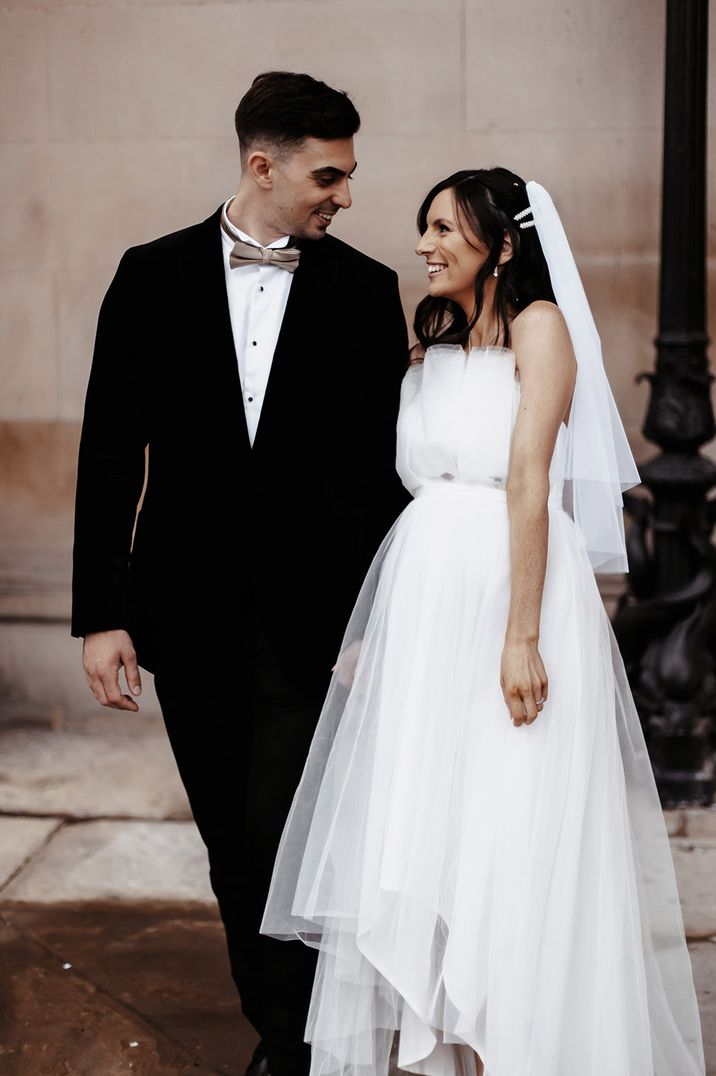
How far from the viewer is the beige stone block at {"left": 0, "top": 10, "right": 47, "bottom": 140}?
5684mm

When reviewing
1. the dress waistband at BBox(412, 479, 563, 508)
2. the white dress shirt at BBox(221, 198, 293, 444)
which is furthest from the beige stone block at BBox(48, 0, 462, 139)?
the dress waistband at BBox(412, 479, 563, 508)

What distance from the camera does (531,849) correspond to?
265cm

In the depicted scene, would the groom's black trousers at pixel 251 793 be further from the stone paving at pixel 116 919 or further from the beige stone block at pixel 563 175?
the beige stone block at pixel 563 175

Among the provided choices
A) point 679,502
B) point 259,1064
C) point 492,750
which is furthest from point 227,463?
point 679,502

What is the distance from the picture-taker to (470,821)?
2680 mm

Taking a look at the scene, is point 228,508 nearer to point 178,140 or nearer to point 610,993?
point 610,993

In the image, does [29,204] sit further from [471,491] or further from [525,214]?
[471,491]

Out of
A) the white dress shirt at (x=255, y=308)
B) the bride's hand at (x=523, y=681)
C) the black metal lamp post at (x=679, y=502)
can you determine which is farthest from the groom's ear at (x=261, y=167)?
the black metal lamp post at (x=679, y=502)

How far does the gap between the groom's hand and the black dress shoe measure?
0.86 metres

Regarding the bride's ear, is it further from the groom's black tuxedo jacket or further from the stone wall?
the stone wall

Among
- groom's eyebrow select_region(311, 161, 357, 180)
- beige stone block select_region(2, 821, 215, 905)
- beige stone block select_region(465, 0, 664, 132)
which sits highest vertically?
beige stone block select_region(465, 0, 664, 132)

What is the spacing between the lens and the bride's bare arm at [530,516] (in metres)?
2.64

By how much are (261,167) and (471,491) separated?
2.83 feet

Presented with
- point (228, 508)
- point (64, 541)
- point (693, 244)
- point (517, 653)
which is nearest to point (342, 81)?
point (693, 244)
